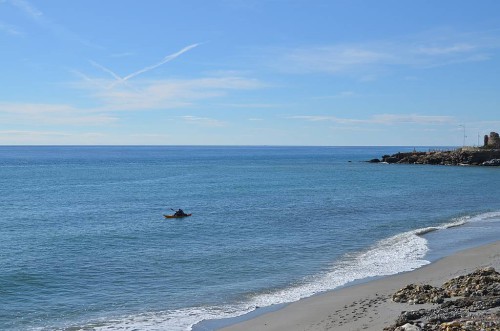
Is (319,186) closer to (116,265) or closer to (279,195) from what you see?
(279,195)

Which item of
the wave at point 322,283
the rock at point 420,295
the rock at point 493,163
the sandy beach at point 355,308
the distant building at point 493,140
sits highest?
the distant building at point 493,140

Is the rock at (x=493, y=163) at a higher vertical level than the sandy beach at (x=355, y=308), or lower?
higher

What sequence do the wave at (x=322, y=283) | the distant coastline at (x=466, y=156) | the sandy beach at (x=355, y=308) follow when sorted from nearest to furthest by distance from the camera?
the sandy beach at (x=355, y=308)
the wave at (x=322, y=283)
the distant coastline at (x=466, y=156)

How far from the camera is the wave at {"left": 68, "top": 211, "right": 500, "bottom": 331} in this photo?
19.0 metres

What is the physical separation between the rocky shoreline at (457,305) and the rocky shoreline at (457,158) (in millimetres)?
112181

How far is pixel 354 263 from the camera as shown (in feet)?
92.3

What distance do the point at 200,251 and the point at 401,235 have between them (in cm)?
1405

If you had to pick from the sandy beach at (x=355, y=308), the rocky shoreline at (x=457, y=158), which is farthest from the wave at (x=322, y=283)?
the rocky shoreline at (x=457, y=158)

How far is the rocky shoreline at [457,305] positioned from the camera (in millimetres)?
13922

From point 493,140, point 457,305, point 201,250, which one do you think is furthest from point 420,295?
point 493,140

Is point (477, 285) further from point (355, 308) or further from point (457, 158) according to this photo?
point (457, 158)

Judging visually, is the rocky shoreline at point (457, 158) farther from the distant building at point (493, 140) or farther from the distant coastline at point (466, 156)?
the distant building at point (493, 140)

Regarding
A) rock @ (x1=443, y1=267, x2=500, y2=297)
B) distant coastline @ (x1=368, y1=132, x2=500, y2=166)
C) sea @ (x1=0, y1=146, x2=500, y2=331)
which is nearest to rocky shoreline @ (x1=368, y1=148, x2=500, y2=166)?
distant coastline @ (x1=368, y1=132, x2=500, y2=166)

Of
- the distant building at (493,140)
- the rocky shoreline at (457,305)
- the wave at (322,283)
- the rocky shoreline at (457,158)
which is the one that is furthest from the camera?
the distant building at (493,140)
